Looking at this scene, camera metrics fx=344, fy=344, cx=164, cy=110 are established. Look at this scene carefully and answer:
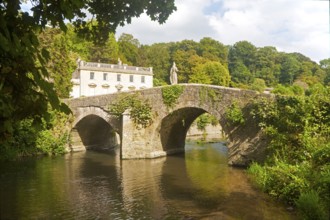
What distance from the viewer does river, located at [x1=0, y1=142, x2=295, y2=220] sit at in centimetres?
1041

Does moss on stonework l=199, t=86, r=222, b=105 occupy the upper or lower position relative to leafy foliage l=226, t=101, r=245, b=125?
upper

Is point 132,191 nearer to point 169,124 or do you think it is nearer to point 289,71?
point 169,124

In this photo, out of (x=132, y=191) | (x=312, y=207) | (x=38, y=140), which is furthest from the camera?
(x=38, y=140)

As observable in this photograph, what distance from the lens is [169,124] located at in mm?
21703

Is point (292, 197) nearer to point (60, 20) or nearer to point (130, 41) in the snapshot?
point (60, 20)

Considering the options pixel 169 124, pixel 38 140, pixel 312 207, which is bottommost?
pixel 312 207

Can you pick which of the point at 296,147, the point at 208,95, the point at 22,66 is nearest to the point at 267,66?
the point at 208,95

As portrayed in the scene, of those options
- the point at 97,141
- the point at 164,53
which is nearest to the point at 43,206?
the point at 97,141

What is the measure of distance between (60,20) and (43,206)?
318 inches

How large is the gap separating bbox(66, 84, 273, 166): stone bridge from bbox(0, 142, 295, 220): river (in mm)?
1073

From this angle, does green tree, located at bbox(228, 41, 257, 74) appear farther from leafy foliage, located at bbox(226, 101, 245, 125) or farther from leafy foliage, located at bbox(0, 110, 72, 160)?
leafy foliage, located at bbox(226, 101, 245, 125)

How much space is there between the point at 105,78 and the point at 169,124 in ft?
87.5

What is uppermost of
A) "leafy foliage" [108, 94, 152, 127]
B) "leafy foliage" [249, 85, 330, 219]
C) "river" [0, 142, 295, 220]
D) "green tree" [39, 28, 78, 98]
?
"green tree" [39, 28, 78, 98]

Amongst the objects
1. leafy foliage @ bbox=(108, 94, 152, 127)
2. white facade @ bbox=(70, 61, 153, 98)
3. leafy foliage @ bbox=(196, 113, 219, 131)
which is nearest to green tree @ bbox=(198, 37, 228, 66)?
→ white facade @ bbox=(70, 61, 153, 98)
